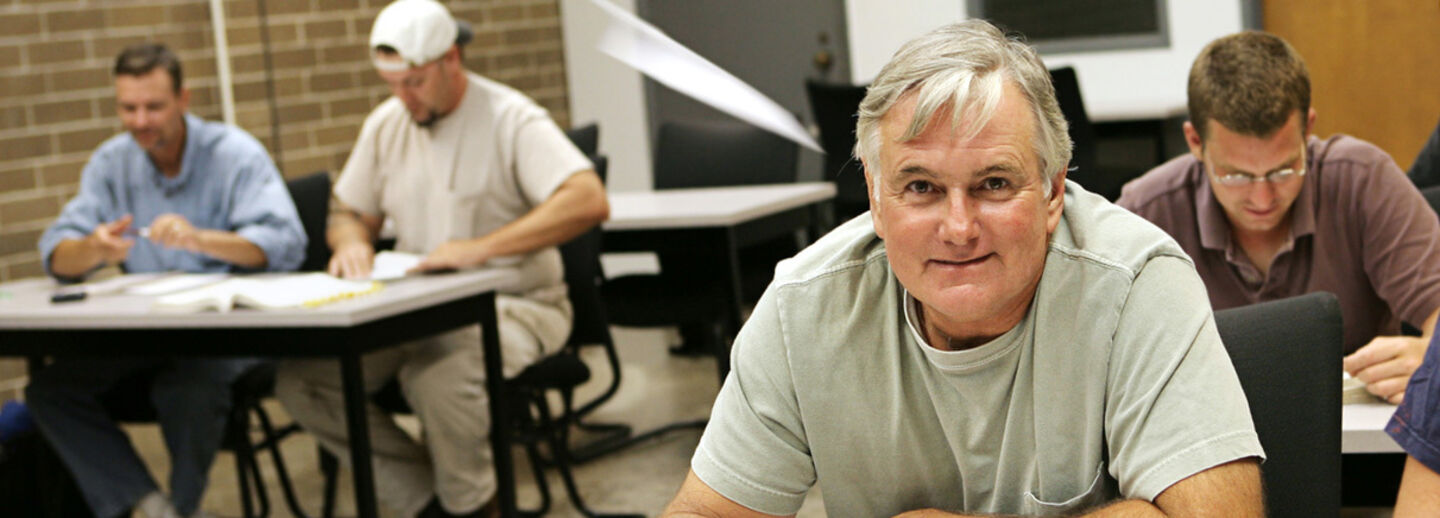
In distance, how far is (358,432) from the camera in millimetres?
2898

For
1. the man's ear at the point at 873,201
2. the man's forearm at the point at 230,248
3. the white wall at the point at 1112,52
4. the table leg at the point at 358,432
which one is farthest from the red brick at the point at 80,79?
the man's ear at the point at 873,201

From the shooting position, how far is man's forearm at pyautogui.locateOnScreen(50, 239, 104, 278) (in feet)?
11.3

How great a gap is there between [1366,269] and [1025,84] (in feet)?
3.44

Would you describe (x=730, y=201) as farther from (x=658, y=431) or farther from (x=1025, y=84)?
(x=1025, y=84)

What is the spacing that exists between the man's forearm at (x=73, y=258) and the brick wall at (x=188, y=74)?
3.46 ft

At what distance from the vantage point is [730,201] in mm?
4051

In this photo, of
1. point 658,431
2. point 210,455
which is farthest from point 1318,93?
point 210,455

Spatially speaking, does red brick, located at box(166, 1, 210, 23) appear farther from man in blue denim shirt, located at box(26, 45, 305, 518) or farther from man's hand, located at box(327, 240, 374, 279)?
man's hand, located at box(327, 240, 374, 279)

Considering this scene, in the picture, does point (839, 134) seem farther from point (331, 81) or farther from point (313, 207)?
point (331, 81)

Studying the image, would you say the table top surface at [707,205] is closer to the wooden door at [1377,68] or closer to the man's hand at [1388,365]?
the wooden door at [1377,68]

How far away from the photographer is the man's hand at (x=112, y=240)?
333 cm

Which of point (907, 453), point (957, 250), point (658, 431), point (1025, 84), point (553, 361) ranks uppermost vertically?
point (1025, 84)

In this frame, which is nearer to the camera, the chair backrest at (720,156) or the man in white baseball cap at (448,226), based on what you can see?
the man in white baseball cap at (448,226)

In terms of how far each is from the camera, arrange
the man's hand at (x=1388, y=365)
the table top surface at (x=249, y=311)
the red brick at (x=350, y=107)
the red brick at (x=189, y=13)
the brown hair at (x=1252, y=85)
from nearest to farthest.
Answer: the man's hand at (x=1388, y=365) → the brown hair at (x=1252, y=85) → the table top surface at (x=249, y=311) → the red brick at (x=189, y=13) → the red brick at (x=350, y=107)
